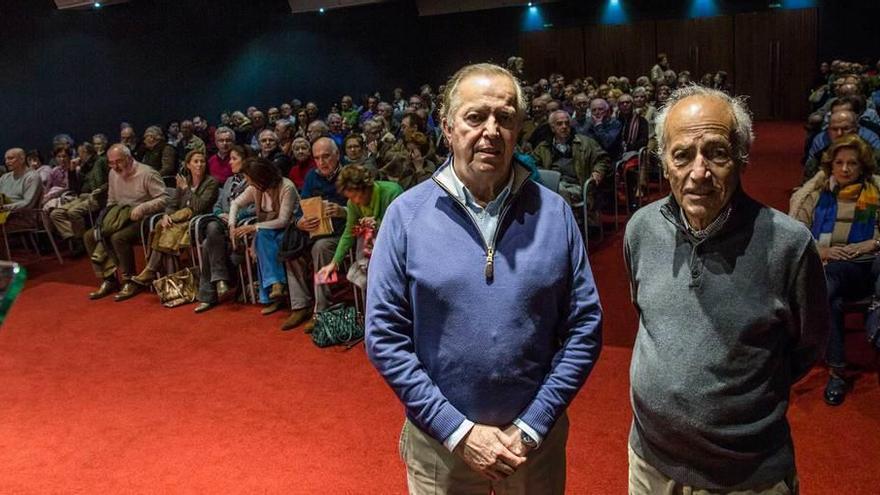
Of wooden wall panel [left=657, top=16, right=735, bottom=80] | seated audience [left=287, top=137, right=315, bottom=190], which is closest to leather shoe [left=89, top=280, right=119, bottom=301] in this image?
seated audience [left=287, top=137, right=315, bottom=190]

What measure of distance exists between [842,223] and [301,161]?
12.6ft

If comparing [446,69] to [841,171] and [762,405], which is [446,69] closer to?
[841,171]

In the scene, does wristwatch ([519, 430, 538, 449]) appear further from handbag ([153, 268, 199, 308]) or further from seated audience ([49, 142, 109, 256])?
seated audience ([49, 142, 109, 256])

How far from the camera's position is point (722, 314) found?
134cm

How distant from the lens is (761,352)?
1.36 meters

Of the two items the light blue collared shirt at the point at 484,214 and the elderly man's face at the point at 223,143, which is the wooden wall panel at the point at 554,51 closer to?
the elderly man's face at the point at 223,143

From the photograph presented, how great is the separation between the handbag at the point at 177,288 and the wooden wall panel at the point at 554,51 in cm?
1311

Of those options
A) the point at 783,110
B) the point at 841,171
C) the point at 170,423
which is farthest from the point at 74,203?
the point at 783,110

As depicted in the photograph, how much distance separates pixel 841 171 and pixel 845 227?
0.26 m

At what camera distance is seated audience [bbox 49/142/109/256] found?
676 cm

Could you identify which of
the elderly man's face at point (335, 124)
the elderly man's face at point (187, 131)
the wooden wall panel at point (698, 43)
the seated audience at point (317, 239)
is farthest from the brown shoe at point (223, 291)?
Result: the wooden wall panel at point (698, 43)

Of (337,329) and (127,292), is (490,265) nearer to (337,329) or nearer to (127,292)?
(337,329)

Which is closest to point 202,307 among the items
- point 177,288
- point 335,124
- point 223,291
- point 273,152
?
point 223,291

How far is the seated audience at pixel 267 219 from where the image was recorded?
483 cm
